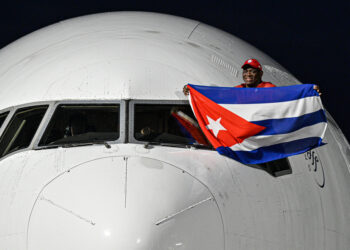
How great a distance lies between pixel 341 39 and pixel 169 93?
915cm

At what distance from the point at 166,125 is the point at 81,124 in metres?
0.85

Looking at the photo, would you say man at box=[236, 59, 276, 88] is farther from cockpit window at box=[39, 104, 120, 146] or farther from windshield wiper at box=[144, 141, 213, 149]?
cockpit window at box=[39, 104, 120, 146]

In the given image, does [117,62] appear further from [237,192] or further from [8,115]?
[237,192]

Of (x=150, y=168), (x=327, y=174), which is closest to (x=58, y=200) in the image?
(x=150, y=168)

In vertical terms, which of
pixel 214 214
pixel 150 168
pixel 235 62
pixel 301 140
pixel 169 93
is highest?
pixel 235 62

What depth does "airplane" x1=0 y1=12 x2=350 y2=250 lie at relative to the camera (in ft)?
23.4

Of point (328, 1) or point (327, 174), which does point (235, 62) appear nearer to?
point (327, 174)

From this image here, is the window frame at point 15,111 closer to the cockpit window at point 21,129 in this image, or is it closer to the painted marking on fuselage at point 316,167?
the cockpit window at point 21,129

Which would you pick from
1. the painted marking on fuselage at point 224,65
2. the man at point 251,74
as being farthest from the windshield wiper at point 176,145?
the painted marking on fuselage at point 224,65

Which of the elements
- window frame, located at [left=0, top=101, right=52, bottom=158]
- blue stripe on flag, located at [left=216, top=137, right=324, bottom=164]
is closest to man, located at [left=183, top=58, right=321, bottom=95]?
blue stripe on flag, located at [left=216, top=137, right=324, bottom=164]

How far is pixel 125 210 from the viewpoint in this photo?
7.03m

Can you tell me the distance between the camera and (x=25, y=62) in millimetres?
9336

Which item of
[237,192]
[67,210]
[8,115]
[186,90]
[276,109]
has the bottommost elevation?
[67,210]

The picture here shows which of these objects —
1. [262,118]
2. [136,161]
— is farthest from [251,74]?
[136,161]
